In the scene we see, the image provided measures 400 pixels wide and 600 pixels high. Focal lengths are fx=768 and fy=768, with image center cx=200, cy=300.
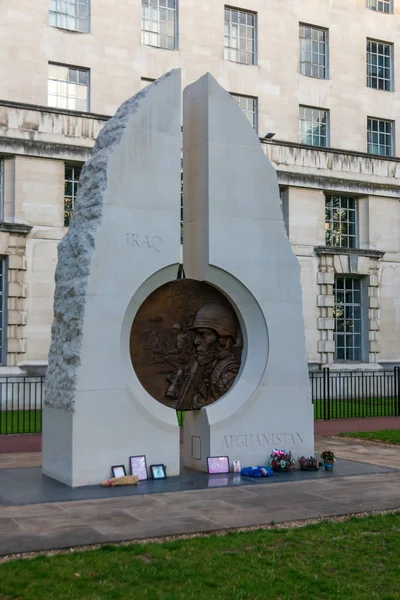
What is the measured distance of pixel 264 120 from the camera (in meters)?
32.2

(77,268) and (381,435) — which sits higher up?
(77,268)

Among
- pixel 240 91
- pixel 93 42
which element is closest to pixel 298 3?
pixel 240 91

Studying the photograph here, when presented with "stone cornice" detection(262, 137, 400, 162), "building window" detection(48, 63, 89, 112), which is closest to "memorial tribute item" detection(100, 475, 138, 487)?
"building window" detection(48, 63, 89, 112)

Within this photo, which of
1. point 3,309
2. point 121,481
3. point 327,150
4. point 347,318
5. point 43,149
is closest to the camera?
point 121,481

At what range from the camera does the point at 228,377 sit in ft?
42.9

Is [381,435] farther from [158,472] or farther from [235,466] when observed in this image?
[158,472]

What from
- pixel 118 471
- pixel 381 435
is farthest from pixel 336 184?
pixel 118 471

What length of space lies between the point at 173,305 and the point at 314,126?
2324cm

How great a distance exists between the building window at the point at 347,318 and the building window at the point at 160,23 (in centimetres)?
1247

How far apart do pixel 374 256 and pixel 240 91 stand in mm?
9235

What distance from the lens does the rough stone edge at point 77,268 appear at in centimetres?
1171

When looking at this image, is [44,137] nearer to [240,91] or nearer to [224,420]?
[240,91]

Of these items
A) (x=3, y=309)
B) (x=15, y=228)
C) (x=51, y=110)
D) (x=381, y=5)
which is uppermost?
(x=381, y=5)

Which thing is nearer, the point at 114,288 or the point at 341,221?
the point at 114,288
